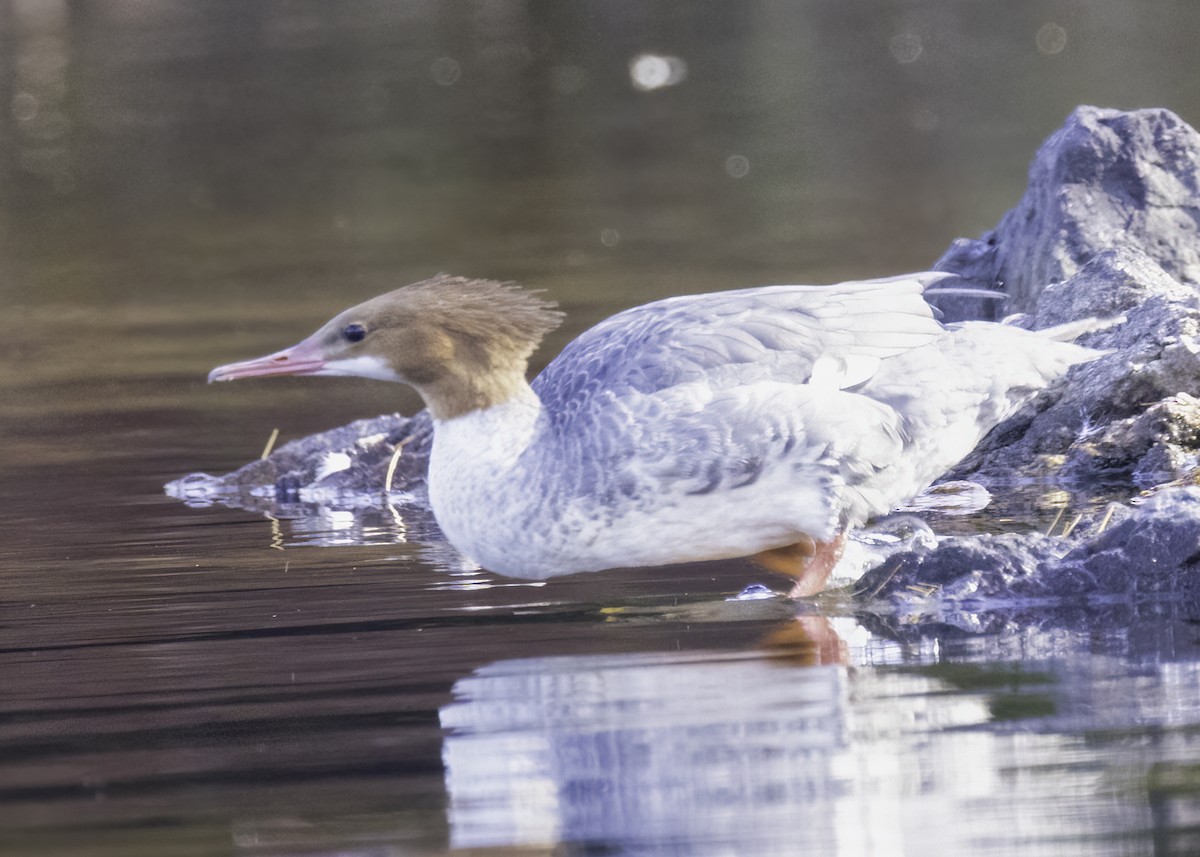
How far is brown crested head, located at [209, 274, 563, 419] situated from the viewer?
558 centimetres

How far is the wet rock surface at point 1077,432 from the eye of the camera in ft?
17.0

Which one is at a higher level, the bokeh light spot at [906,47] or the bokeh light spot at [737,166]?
the bokeh light spot at [906,47]

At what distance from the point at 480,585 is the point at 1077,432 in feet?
7.97

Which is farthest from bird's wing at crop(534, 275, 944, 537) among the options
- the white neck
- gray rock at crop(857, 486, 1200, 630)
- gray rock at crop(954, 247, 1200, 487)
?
gray rock at crop(954, 247, 1200, 487)

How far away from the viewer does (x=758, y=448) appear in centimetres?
547

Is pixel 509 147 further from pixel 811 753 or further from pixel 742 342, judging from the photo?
pixel 811 753

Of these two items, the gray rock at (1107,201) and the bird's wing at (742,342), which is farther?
the gray rock at (1107,201)

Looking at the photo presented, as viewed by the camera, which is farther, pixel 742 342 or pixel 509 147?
pixel 509 147

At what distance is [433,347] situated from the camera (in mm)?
5578

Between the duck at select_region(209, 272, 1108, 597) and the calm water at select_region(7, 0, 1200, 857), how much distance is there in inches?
10.6

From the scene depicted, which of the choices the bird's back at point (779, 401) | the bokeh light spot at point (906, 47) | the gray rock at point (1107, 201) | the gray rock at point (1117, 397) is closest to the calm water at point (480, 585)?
the bird's back at point (779, 401)

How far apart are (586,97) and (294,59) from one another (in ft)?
21.1

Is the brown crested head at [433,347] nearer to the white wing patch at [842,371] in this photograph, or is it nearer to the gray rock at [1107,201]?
the white wing patch at [842,371]

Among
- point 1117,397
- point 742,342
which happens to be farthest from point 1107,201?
point 742,342
